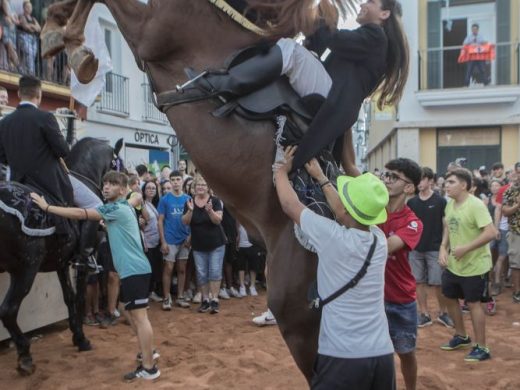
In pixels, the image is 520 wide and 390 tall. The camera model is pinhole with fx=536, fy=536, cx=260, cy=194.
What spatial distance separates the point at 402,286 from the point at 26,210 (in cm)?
353

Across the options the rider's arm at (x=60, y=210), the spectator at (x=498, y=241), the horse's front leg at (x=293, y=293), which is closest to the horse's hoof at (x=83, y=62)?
the horse's front leg at (x=293, y=293)

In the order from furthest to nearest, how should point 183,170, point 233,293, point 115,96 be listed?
point 115,96 → point 183,170 → point 233,293

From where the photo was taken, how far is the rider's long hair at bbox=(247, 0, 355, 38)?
2314 millimetres

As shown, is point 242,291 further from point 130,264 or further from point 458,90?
point 458,90

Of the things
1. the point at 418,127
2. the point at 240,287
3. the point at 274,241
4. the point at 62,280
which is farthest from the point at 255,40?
the point at 418,127

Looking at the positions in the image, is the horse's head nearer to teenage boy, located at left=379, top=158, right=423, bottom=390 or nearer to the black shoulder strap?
teenage boy, located at left=379, top=158, right=423, bottom=390

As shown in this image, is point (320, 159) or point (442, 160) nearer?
point (320, 159)

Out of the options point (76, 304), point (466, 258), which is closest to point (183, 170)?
point (76, 304)

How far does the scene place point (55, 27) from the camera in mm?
2781

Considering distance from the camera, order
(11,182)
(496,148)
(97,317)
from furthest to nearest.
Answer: (496,148), (97,317), (11,182)

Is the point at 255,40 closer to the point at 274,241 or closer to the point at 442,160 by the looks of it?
the point at 274,241

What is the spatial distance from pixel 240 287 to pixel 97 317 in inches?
115

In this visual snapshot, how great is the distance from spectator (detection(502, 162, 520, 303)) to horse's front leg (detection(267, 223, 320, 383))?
6.99m

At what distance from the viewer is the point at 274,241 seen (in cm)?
244
